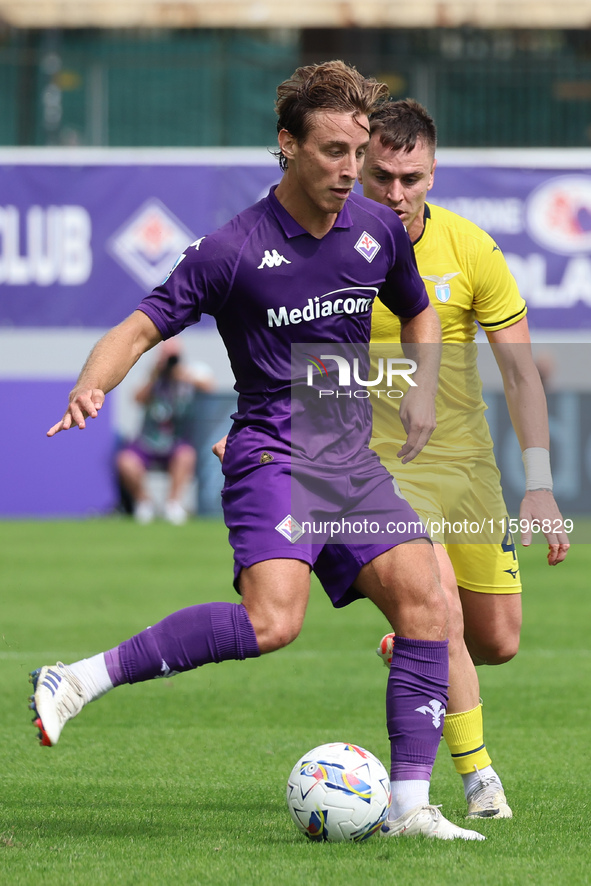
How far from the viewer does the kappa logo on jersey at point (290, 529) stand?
13.2 ft

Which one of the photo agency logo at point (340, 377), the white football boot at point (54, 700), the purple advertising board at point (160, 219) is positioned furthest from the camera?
the purple advertising board at point (160, 219)

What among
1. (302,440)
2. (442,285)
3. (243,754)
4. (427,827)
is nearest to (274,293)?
(302,440)

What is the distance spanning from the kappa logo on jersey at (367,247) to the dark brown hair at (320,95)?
388mm

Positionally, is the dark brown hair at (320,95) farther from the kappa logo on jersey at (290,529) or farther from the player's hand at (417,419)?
the kappa logo on jersey at (290,529)

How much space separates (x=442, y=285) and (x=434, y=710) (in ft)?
5.40

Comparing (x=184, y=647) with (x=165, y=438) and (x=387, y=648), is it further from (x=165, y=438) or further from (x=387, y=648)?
(x=165, y=438)

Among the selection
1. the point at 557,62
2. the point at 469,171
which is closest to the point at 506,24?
the point at 557,62

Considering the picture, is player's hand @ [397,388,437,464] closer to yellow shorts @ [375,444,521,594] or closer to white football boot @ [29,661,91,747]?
yellow shorts @ [375,444,521,594]

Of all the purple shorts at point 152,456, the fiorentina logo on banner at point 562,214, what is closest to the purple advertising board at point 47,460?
the purple shorts at point 152,456

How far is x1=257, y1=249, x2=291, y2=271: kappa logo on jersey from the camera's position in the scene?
13.6ft

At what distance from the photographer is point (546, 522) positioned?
4.49 m

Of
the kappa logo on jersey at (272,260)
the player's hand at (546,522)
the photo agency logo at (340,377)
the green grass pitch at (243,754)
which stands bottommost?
the green grass pitch at (243,754)

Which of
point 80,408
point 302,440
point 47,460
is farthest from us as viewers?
point 47,460

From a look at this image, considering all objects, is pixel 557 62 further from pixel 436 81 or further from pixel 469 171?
pixel 469 171
